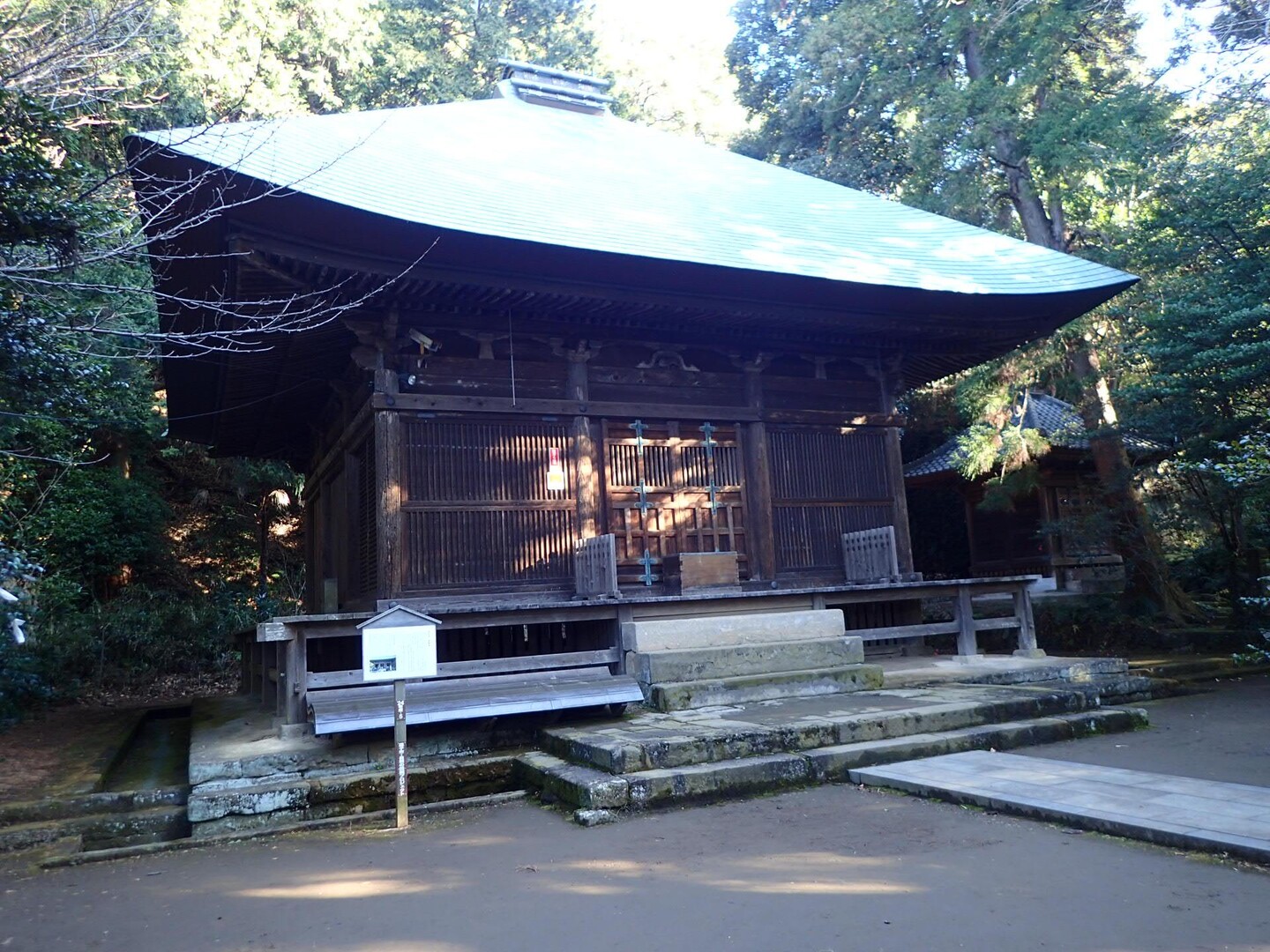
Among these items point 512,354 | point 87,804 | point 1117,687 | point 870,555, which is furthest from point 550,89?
point 87,804

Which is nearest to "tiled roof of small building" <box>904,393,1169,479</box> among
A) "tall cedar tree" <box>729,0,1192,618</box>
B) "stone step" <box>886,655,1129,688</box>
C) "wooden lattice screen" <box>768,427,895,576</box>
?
"tall cedar tree" <box>729,0,1192,618</box>

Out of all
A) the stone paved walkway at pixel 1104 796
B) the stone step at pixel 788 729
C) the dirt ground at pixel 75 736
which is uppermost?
the stone step at pixel 788 729

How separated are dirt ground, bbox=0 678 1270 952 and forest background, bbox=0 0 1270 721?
3151mm

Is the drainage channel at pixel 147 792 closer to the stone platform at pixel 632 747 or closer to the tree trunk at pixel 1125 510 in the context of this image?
the stone platform at pixel 632 747

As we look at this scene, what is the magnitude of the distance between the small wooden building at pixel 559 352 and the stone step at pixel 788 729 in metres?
1.41

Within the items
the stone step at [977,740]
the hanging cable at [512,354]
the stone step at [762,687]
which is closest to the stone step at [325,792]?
the stone step at [762,687]

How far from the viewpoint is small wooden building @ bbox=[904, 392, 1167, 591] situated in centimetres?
1524

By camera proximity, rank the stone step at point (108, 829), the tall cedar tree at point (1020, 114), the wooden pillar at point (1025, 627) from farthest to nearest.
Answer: the tall cedar tree at point (1020, 114) < the wooden pillar at point (1025, 627) < the stone step at point (108, 829)

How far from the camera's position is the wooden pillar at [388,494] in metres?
8.14

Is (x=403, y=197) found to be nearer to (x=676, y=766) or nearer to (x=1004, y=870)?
(x=676, y=766)

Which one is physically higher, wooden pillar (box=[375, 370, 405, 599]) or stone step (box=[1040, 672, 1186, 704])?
wooden pillar (box=[375, 370, 405, 599])

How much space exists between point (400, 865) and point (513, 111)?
1169 centimetres

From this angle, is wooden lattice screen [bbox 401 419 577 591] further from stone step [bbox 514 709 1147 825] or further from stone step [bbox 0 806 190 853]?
stone step [bbox 0 806 190 853]

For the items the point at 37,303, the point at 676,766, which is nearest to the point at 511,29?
the point at 37,303
